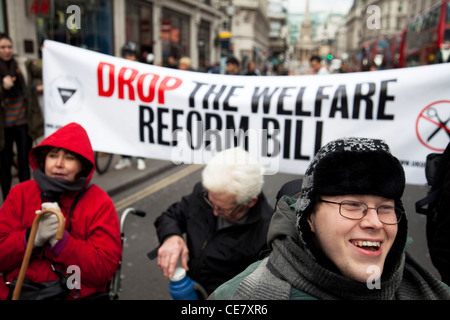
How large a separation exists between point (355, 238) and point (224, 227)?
3.69 feet

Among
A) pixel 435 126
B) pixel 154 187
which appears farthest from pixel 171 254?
pixel 154 187

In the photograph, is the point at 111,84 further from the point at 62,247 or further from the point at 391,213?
the point at 391,213

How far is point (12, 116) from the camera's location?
4.93 metres

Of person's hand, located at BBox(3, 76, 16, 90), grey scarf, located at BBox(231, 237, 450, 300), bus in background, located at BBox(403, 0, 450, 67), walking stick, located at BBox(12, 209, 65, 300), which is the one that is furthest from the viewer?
bus in background, located at BBox(403, 0, 450, 67)

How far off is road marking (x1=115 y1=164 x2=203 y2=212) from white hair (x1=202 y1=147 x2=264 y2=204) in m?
3.65

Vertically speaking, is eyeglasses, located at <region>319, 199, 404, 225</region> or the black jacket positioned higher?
eyeglasses, located at <region>319, 199, 404, 225</region>

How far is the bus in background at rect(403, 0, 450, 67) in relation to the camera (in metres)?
17.6

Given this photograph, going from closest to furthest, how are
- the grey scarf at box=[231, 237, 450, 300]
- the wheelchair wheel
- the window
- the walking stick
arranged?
the grey scarf at box=[231, 237, 450, 300] < the walking stick < the wheelchair wheel < the window

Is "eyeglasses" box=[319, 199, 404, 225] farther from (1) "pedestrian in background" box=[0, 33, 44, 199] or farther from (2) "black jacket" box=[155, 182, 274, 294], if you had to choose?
(1) "pedestrian in background" box=[0, 33, 44, 199]

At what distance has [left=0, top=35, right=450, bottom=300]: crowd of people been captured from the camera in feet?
3.93

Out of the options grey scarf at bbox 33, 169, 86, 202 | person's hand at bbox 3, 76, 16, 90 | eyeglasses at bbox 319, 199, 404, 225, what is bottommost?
grey scarf at bbox 33, 169, 86, 202

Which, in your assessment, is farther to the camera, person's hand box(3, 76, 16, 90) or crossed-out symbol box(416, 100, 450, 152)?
person's hand box(3, 76, 16, 90)

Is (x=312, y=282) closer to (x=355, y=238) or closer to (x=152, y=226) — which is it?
(x=355, y=238)

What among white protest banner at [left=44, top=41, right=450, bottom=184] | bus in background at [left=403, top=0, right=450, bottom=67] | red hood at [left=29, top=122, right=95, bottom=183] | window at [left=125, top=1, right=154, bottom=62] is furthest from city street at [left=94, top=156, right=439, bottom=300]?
window at [left=125, top=1, right=154, bottom=62]
